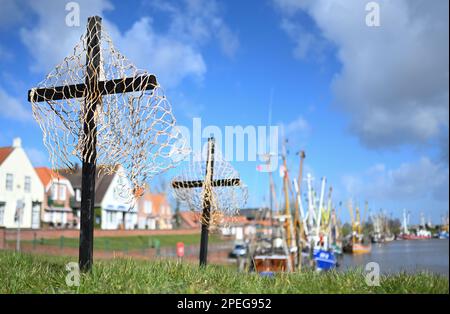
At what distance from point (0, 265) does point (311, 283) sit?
18.8 ft

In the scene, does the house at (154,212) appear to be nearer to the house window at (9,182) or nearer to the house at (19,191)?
the house at (19,191)

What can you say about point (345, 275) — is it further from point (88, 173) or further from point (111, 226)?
point (111, 226)

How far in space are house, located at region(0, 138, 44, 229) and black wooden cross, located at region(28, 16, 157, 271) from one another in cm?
4196

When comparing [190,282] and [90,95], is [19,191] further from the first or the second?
[190,282]

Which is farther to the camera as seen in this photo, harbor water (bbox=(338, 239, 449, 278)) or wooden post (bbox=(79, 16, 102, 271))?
harbor water (bbox=(338, 239, 449, 278))

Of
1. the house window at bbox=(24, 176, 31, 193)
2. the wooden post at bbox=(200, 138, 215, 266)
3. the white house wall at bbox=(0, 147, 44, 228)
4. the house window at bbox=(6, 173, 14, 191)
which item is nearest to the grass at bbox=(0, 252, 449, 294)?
the wooden post at bbox=(200, 138, 215, 266)

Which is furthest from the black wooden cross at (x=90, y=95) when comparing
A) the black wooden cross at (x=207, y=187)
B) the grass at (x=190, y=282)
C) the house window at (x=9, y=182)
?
the house window at (x=9, y=182)

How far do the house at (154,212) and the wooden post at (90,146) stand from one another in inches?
2891

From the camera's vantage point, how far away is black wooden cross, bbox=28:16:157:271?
723 centimetres

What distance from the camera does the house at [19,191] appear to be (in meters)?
48.3

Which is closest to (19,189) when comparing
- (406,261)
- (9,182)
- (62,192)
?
(9,182)

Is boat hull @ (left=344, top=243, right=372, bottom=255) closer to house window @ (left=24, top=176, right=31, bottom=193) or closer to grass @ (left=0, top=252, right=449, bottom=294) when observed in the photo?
house window @ (left=24, top=176, right=31, bottom=193)

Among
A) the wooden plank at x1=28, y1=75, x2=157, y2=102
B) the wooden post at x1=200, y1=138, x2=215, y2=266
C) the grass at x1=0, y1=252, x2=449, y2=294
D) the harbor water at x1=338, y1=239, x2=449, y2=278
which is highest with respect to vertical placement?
the wooden plank at x1=28, y1=75, x2=157, y2=102
